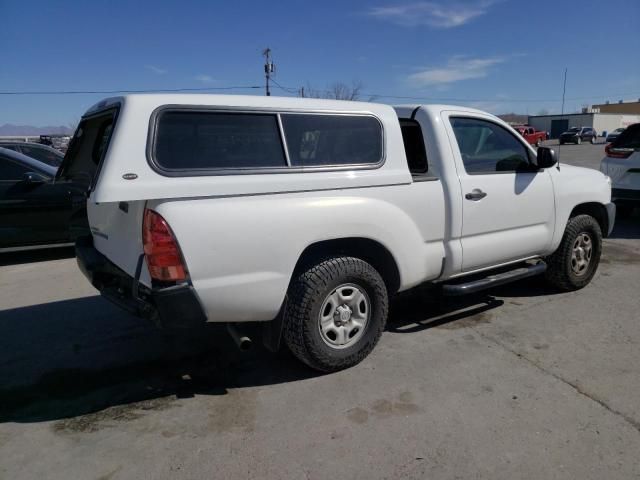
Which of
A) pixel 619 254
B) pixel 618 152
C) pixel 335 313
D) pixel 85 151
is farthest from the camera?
pixel 618 152

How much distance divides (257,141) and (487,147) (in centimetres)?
228

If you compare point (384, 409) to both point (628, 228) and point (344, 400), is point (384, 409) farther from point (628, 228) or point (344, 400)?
point (628, 228)

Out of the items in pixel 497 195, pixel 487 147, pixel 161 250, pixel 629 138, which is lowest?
pixel 161 250

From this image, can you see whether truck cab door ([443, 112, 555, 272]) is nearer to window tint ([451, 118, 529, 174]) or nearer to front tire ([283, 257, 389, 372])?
window tint ([451, 118, 529, 174])

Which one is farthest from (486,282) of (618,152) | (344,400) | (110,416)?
(618,152)

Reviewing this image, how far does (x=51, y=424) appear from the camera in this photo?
9.67 ft

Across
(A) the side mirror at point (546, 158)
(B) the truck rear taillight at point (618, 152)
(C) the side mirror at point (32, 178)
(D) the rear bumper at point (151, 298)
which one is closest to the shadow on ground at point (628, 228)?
(B) the truck rear taillight at point (618, 152)

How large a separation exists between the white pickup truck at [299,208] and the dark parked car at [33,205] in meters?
3.01

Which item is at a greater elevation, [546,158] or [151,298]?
[546,158]

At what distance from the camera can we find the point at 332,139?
342 centimetres

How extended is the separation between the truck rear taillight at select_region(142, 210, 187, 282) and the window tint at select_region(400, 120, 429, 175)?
2.20m

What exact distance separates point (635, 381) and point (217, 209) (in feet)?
9.83

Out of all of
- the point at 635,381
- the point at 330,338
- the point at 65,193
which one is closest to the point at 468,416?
the point at 330,338

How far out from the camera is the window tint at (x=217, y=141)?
2.80m
